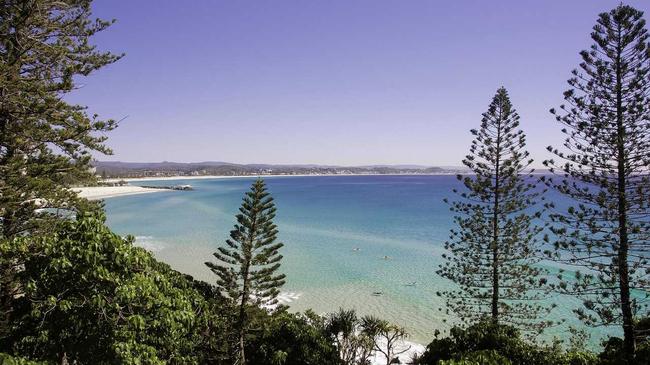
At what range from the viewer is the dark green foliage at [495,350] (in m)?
7.68

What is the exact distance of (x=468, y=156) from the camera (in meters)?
14.3

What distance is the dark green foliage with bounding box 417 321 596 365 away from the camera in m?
7.68

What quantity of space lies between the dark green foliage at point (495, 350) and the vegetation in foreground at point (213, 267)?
0.04m

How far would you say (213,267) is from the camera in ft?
40.8

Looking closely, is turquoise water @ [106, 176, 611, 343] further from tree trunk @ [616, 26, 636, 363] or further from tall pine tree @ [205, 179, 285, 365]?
tree trunk @ [616, 26, 636, 363]

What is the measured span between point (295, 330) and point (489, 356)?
5.84 m

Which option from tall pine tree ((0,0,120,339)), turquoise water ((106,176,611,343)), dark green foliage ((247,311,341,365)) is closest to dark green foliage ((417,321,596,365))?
dark green foliage ((247,311,341,365))

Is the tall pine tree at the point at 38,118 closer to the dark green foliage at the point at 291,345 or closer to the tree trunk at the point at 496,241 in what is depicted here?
the dark green foliage at the point at 291,345

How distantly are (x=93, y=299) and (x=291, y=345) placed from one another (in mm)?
7302

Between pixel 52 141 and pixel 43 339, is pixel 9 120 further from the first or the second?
pixel 43 339

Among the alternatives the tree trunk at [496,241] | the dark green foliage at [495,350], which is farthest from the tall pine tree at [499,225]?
the dark green foliage at [495,350]

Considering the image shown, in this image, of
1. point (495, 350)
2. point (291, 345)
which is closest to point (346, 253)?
point (291, 345)

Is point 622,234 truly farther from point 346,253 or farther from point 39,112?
point 346,253

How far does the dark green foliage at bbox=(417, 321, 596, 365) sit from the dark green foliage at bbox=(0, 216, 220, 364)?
552cm
